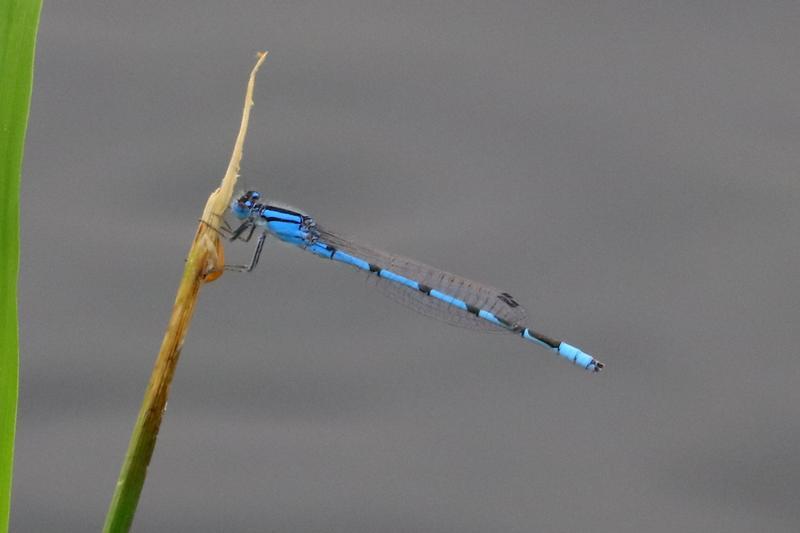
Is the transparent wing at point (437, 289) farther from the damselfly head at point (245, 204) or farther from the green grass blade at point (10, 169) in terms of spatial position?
the green grass blade at point (10, 169)

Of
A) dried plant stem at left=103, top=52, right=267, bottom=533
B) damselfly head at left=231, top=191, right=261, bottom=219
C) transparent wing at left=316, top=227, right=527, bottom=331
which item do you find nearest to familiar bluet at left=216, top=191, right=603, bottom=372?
transparent wing at left=316, top=227, right=527, bottom=331

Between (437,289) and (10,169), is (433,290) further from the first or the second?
(10,169)

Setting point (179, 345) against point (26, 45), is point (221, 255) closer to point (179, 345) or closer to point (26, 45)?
point (179, 345)

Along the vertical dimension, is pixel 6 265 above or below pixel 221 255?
below

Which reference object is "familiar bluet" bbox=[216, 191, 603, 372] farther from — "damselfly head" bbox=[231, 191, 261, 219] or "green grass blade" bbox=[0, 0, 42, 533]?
"green grass blade" bbox=[0, 0, 42, 533]

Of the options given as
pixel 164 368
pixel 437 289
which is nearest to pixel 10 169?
pixel 164 368

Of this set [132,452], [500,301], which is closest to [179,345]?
[132,452]
